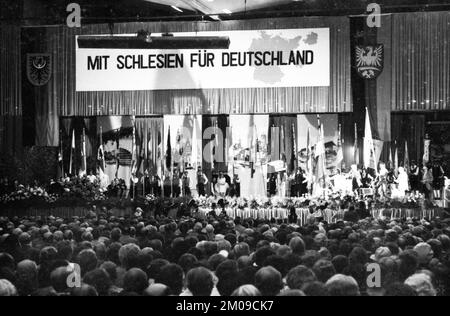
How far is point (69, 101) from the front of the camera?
15609mm

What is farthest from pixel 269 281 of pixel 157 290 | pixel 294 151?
pixel 294 151

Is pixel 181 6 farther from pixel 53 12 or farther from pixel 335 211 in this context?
pixel 335 211

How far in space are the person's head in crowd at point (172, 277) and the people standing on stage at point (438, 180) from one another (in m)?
9.73

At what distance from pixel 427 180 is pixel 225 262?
10.2m

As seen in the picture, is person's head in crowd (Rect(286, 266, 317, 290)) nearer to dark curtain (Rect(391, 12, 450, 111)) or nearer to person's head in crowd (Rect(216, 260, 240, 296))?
person's head in crowd (Rect(216, 260, 240, 296))

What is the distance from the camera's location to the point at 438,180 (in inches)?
584

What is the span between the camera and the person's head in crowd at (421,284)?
18.8ft

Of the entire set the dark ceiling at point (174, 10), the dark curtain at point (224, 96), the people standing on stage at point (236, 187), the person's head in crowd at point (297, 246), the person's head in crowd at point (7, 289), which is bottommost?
the person's head in crowd at point (7, 289)

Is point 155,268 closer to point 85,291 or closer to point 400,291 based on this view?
point 85,291

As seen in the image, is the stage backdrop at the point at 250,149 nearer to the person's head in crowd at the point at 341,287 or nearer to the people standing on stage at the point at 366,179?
the people standing on stage at the point at 366,179

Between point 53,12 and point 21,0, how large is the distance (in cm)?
150

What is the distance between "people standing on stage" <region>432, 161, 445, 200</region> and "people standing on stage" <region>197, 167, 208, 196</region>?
5.41m

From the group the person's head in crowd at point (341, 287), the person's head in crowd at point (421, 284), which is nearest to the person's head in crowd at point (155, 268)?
the person's head in crowd at point (341, 287)
